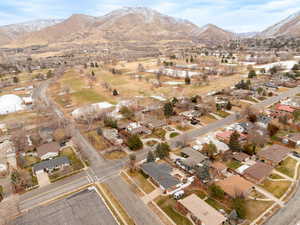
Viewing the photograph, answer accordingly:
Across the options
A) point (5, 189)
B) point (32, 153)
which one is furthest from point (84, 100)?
point (5, 189)

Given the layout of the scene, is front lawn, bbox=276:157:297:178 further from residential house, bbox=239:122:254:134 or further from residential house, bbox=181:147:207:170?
residential house, bbox=181:147:207:170

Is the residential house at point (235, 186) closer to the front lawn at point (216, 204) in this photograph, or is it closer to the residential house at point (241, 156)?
the front lawn at point (216, 204)

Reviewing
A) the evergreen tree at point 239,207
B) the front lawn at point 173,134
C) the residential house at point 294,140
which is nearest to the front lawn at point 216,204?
the evergreen tree at point 239,207

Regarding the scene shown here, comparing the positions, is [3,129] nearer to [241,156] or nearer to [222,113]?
[241,156]

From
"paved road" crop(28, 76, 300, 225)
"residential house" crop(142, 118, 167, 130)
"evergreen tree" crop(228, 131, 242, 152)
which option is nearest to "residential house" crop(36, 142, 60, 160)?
"paved road" crop(28, 76, 300, 225)

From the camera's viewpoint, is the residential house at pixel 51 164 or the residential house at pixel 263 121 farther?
the residential house at pixel 263 121

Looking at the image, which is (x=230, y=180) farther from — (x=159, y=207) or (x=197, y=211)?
(x=159, y=207)
